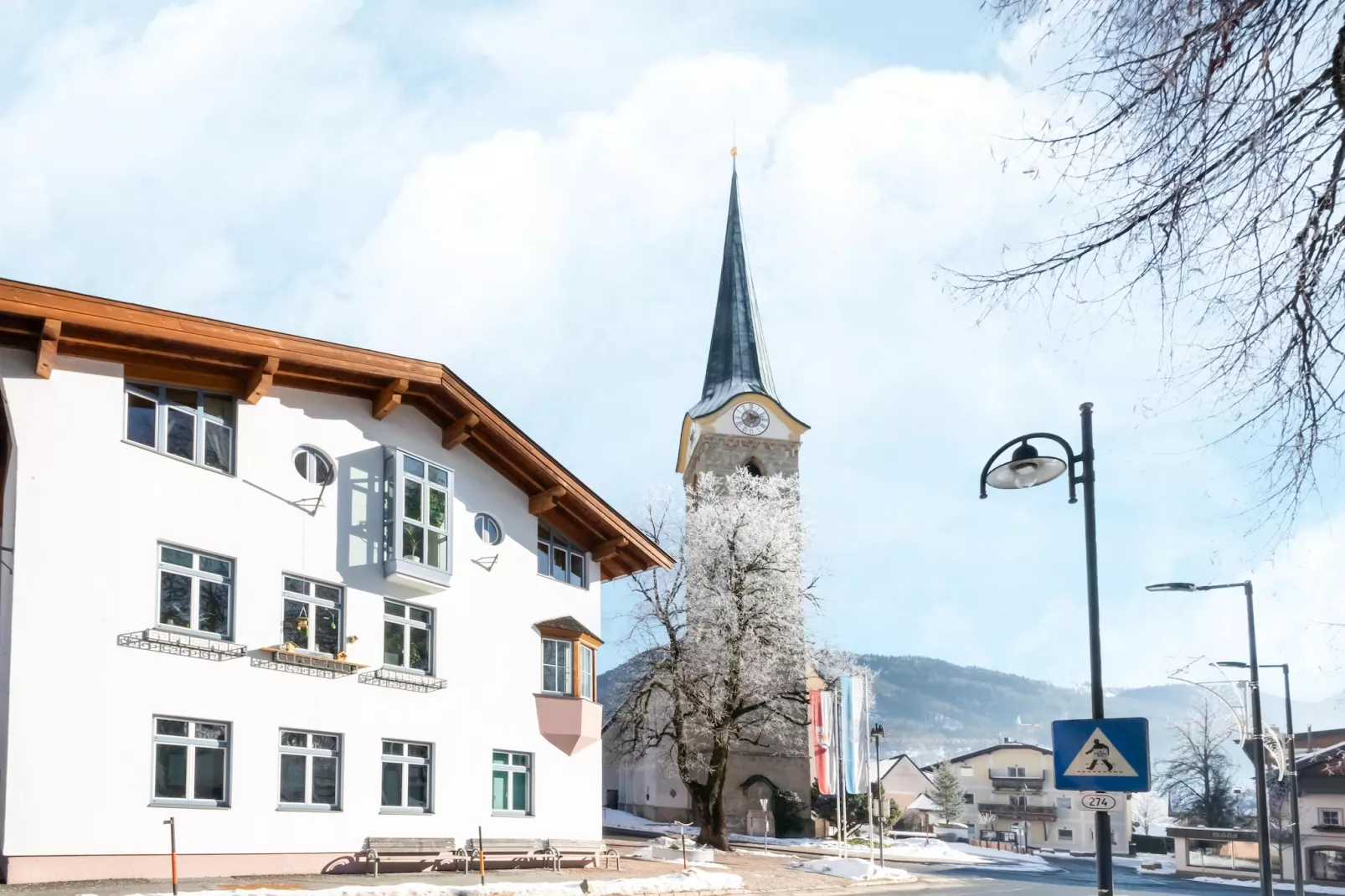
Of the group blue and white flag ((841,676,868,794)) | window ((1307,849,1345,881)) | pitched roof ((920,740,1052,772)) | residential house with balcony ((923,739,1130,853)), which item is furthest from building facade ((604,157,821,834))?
pitched roof ((920,740,1052,772))

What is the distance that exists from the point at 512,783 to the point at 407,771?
364 cm

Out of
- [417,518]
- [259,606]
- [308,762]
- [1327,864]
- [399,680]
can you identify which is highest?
[417,518]

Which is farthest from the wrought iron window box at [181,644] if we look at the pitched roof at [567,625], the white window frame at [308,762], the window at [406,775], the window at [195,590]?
the pitched roof at [567,625]

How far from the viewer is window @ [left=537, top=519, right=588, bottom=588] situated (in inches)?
1265

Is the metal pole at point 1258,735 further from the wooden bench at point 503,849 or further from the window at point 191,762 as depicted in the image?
the window at point 191,762

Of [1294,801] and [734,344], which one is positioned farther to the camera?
[734,344]

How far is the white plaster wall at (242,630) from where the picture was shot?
67.2 ft

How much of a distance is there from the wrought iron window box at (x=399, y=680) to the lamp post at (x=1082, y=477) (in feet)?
53.0

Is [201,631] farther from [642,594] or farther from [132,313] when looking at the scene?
[642,594]

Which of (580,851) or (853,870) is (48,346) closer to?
(580,851)

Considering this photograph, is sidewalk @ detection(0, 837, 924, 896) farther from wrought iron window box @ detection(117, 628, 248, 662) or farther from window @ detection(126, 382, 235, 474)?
window @ detection(126, 382, 235, 474)

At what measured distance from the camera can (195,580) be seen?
22969mm

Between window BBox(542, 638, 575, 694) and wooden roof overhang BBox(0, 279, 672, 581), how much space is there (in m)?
2.92

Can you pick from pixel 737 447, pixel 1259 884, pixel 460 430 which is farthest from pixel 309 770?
pixel 737 447
